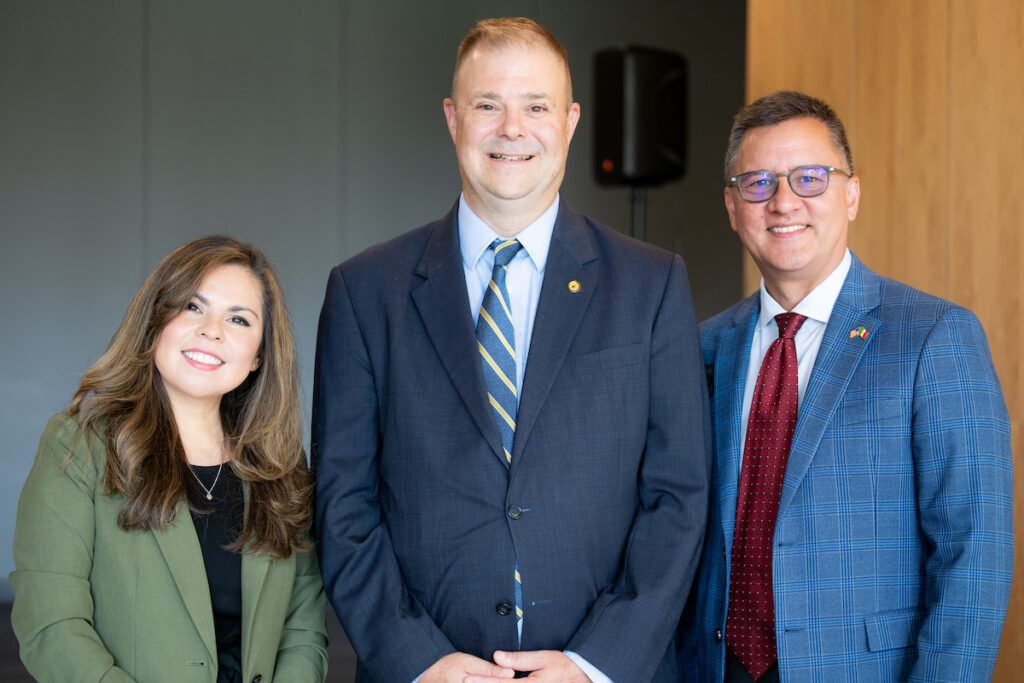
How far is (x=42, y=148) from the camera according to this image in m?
6.06

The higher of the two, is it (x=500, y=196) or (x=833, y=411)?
(x=500, y=196)

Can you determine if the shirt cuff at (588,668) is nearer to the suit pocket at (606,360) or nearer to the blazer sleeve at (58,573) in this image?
the suit pocket at (606,360)

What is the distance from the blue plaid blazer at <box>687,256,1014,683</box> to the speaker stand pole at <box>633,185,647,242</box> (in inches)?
180

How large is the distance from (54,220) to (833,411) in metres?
5.37

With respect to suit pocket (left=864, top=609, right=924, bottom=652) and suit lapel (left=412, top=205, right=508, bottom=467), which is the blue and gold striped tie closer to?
suit lapel (left=412, top=205, right=508, bottom=467)

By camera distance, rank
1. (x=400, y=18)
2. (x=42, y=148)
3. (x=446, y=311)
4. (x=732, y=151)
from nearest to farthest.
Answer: (x=446, y=311) < (x=732, y=151) < (x=42, y=148) < (x=400, y=18)

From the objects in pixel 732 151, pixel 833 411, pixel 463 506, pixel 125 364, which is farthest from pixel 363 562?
pixel 732 151

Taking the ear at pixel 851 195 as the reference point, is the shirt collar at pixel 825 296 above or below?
below

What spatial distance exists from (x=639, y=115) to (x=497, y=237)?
4.16 meters

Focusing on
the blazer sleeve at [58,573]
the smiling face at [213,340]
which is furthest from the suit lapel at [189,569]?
the smiling face at [213,340]

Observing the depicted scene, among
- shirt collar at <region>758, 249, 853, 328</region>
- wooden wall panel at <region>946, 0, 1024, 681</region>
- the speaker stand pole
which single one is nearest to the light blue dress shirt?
shirt collar at <region>758, 249, 853, 328</region>

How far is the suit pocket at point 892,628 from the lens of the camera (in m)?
1.99

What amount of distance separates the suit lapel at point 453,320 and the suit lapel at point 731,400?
0.53 m

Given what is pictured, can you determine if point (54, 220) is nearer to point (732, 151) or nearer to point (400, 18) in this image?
point (400, 18)
